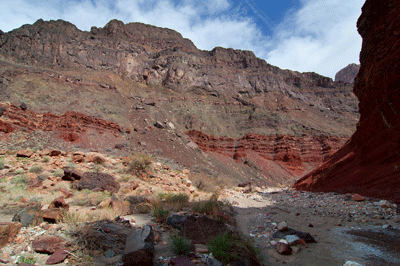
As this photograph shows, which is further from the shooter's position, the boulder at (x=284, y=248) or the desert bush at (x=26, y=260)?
the boulder at (x=284, y=248)

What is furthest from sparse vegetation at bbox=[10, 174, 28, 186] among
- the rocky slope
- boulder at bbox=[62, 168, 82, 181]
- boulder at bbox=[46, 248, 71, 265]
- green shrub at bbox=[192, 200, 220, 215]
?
the rocky slope

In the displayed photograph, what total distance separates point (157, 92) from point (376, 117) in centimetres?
3721

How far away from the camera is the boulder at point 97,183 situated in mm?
8070

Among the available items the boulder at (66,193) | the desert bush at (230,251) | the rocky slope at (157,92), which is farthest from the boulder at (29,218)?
the rocky slope at (157,92)

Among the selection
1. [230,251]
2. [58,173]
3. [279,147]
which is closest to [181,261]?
[230,251]

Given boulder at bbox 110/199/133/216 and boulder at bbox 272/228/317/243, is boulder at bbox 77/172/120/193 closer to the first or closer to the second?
boulder at bbox 110/199/133/216

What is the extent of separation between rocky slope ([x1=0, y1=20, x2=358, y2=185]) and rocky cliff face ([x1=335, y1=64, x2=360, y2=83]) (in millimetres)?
78553

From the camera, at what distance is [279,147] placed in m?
35.6

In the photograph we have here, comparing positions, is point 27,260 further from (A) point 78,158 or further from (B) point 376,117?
(B) point 376,117

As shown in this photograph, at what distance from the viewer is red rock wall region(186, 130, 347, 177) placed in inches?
1313

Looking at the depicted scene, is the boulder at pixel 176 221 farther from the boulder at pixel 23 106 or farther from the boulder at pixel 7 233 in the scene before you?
the boulder at pixel 23 106

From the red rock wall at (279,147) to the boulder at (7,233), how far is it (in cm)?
2894

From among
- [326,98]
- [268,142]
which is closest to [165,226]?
[268,142]

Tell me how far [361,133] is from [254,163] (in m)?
21.3
